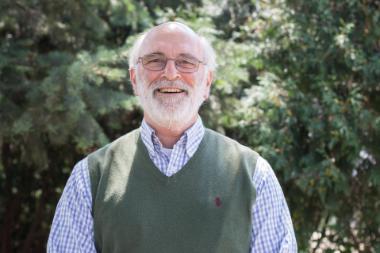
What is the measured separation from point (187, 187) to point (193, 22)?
7.19 ft

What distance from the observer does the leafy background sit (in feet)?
12.8

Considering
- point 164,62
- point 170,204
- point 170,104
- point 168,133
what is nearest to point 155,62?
point 164,62

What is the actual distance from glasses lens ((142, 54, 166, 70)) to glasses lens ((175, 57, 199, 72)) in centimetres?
5

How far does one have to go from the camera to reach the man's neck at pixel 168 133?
8.04 feet

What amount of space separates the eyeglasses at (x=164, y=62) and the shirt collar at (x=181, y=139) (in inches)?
8.6

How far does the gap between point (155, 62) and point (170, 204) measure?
0.52 m

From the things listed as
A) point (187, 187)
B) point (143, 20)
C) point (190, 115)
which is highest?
point (143, 20)

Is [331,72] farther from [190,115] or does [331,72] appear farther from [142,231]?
[142,231]

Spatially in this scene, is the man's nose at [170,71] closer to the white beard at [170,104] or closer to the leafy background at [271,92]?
the white beard at [170,104]

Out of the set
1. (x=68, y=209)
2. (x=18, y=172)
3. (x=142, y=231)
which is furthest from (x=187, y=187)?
(x=18, y=172)

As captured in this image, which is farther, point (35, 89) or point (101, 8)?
point (101, 8)

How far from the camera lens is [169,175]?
2387 millimetres

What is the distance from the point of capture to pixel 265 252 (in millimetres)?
2338

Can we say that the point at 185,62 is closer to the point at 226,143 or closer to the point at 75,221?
the point at 226,143
